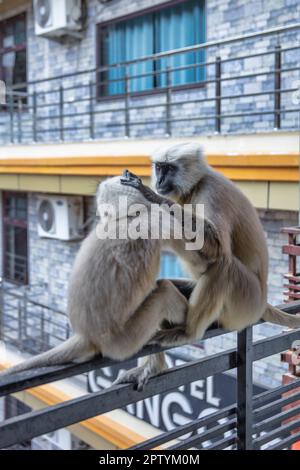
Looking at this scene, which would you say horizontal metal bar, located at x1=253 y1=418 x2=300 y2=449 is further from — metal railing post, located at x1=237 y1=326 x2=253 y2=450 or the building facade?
the building facade

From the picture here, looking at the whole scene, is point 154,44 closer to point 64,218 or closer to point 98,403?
point 64,218

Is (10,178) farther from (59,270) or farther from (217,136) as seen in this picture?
(217,136)

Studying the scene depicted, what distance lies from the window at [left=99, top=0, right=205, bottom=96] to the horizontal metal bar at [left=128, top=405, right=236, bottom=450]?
14.8 ft

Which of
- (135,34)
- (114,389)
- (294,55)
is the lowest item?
(114,389)

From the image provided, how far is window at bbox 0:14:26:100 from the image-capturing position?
8828 millimetres

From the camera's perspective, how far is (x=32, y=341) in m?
7.93

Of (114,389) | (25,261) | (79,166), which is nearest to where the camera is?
(114,389)

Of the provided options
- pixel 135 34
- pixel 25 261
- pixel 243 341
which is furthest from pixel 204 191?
pixel 25 261

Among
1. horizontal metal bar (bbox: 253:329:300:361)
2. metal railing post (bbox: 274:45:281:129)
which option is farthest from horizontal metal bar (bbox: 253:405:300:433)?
metal railing post (bbox: 274:45:281:129)

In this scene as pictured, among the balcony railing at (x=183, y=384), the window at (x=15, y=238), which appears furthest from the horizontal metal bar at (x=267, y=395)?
the window at (x=15, y=238)

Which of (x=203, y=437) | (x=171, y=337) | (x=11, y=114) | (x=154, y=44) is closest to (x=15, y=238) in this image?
(x=11, y=114)

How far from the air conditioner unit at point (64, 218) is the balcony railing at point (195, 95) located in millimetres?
974

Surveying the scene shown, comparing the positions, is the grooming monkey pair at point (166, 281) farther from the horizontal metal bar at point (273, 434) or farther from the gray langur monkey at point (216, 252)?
the horizontal metal bar at point (273, 434)

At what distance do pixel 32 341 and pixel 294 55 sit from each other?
5.41m
